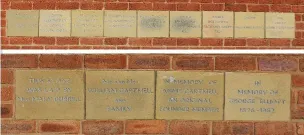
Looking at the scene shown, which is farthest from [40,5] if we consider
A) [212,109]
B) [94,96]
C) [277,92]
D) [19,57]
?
[277,92]

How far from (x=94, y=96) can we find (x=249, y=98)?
1095 mm

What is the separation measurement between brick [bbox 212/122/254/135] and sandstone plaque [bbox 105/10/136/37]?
0.90 m

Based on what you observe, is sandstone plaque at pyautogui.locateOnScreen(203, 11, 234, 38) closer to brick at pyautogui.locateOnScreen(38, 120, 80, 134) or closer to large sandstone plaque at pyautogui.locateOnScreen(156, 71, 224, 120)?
large sandstone plaque at pyautogui.locateOnScreen(156, 71, 224, 120)

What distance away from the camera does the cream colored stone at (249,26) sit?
262 centimetres

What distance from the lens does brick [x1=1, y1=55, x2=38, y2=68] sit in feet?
8.18

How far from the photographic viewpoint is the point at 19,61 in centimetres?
250

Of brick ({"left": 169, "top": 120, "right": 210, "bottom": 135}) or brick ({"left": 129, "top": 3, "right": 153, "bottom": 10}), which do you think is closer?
brick ({"left": 169, "top": 120, "right": 210, "bottom": 135})

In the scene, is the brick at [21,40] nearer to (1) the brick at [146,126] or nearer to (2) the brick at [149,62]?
(2) the brick at [149,62]

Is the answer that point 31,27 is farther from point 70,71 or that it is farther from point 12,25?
point 70,71

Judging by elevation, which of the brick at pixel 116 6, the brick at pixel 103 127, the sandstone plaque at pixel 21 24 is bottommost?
the brick at pixel 103 127

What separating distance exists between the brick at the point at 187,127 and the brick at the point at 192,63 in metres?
0.39

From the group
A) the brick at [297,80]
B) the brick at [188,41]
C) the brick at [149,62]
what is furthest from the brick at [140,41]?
the brick at [297,80]

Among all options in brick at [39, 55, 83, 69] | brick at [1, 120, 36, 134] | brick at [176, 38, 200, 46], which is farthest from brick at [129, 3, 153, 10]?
brick at [1, 120, 36, 134]

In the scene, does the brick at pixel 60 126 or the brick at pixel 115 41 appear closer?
the brick at pixel 60 126
